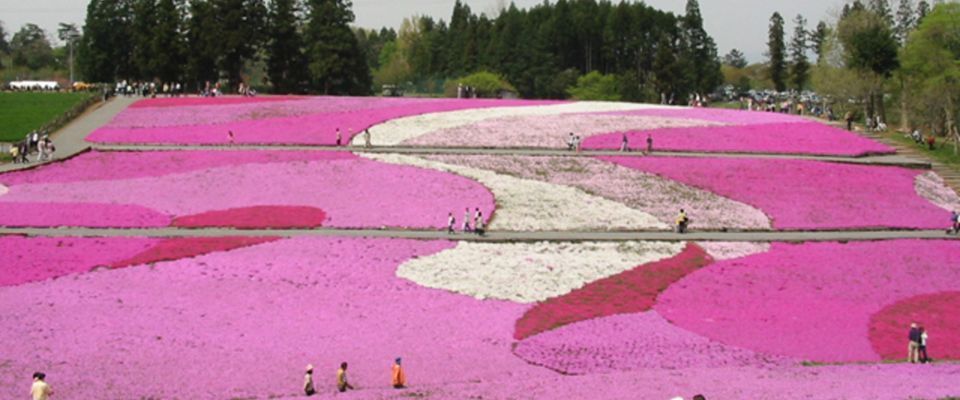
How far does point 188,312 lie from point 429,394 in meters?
9.74

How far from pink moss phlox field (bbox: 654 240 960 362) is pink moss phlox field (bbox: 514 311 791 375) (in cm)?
87

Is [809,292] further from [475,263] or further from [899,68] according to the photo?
[899,68]

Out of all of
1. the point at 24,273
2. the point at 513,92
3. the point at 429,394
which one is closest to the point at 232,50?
the point at 513,92

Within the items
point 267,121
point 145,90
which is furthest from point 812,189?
point 145,90

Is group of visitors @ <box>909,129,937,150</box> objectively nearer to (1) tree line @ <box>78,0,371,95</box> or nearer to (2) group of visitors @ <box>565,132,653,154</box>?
(2) group of visitors @ <box>565,132,653,154</box>

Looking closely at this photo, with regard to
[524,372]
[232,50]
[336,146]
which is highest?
[232,50]

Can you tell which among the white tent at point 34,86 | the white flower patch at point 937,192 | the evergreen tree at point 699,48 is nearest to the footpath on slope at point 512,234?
the white flower patch at point 937,192

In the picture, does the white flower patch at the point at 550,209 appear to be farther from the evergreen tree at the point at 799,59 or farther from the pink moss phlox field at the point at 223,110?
the evergreen tree at the point at 799,59

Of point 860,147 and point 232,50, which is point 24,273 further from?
point 232,50

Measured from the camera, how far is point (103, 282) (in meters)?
30.7

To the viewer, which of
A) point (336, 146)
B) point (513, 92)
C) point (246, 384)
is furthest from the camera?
point (513, 92)

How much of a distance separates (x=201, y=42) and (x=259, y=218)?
52937 mm

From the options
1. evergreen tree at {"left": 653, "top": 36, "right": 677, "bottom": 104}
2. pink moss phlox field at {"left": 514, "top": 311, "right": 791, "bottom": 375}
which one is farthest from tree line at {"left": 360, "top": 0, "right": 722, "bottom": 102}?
pink moss phlox field at {"left": 514, "top": 311, "right": 791, "bottom": 375}

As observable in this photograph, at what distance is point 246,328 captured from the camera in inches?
1065
